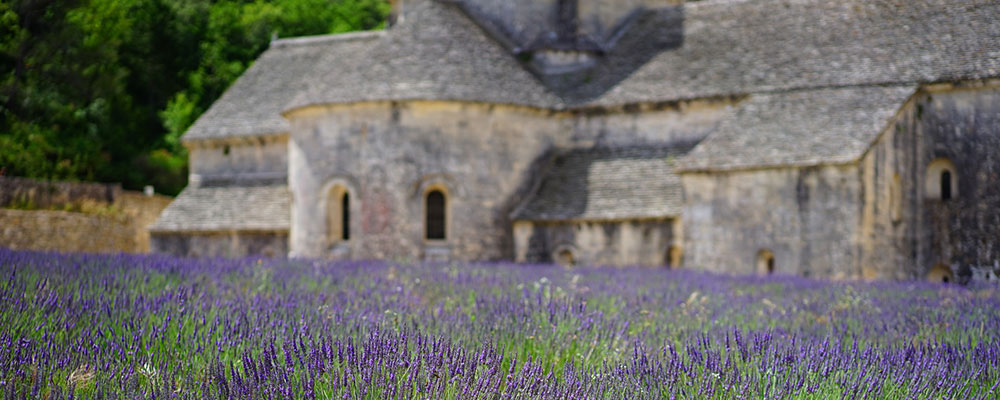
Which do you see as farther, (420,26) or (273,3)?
(273,3)

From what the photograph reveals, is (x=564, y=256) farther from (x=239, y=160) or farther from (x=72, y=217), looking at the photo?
(x=72, y=217)

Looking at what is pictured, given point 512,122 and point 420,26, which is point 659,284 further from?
point 420,26

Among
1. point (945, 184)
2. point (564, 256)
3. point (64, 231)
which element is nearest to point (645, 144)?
point (564, 256)

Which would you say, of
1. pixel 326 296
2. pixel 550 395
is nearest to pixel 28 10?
pixel 326 296

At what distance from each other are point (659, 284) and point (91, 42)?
926cm

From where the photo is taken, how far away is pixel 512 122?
26.0 m

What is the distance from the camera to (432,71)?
997 inches

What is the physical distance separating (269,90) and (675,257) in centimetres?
1458

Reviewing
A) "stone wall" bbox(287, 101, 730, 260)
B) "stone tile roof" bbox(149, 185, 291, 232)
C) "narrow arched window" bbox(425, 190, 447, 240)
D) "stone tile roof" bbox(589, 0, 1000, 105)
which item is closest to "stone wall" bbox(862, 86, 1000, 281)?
"stone tile roof" bbox(589, 0, 1000, 105)

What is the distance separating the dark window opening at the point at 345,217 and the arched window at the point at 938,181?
46.1 feet

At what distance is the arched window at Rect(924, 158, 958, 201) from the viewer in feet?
77.2

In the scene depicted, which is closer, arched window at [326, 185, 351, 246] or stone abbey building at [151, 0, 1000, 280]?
stone abbey building at [151, 0, 1000, 280]

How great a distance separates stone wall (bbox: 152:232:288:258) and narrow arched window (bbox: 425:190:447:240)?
180 inches

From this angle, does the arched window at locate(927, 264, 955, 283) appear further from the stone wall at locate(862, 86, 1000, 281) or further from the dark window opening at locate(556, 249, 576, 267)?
the dark window opening at locate(556, 249, 576, 267)
